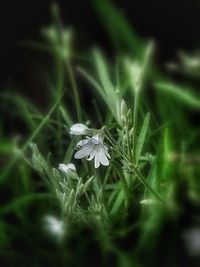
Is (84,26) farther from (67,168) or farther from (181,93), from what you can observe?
(67,168)

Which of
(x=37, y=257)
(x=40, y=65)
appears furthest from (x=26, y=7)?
(x=37, y=257)

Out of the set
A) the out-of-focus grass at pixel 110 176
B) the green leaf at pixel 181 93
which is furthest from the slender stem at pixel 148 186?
the green leaf at pixel 181 93

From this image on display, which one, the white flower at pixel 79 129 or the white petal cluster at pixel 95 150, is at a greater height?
the white flower at pixel 79 129

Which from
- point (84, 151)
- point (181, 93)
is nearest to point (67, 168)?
point (84, 151)

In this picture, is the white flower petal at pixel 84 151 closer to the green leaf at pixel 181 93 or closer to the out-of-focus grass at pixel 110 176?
the out-of-focus grass at pixel 110 176

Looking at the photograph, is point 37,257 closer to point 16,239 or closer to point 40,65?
point 16,239

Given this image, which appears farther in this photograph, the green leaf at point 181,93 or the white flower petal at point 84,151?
the green leaf at point 181,93

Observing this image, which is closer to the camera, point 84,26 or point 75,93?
point 75,93
